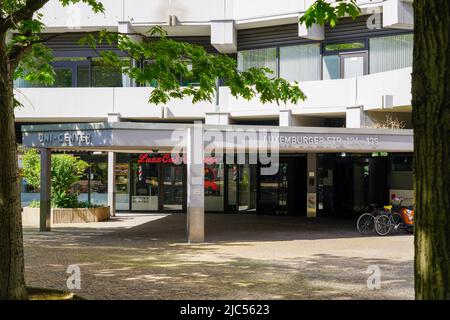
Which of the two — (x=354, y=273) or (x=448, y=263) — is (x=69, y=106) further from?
(x=448, y=263)

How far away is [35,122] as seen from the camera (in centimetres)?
2675

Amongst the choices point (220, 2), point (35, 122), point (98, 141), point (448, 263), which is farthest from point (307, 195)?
point (448, 263)

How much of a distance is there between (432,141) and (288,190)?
2140cm

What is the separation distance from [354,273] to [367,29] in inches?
567

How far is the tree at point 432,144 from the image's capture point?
353 cm

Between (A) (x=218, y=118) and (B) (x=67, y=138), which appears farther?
(A) (x=218, y=118)

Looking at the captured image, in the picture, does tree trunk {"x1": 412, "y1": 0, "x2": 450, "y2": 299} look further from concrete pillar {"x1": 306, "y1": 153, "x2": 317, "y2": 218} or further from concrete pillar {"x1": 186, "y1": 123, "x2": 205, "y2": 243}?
concrete pillar {"x1": 306, "y1": 153, "x2": 317, "y2": 218}

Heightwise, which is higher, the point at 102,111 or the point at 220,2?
the point at 220,2

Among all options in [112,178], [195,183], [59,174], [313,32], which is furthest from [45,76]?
[313,32]

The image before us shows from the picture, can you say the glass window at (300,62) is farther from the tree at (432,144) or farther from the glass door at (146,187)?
the tree at (432,144)

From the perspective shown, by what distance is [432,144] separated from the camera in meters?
3.57

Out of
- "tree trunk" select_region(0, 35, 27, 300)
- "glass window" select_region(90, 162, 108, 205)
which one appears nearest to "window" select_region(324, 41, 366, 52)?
"glass window" select_region(90, 162, 108, 205)

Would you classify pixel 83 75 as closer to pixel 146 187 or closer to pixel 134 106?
pixel 134 106

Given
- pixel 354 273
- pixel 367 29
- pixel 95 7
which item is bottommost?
pixel 354 273
